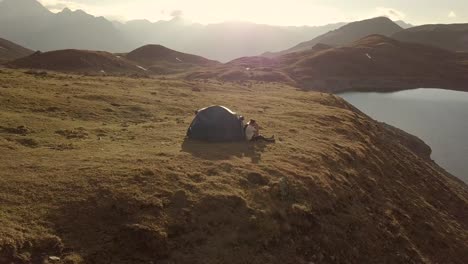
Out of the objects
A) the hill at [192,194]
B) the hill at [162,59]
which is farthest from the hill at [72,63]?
the hill at [192,194]

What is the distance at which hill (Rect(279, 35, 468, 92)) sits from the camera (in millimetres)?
135375

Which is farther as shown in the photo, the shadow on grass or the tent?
the tent

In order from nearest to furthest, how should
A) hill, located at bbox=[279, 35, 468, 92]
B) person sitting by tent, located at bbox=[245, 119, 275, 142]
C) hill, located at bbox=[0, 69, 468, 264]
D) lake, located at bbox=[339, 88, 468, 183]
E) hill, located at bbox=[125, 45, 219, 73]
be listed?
hill, located at bbox=[0, 69, 468, 264]
person sitting by tent, located at bbox=[245, 119, 275, 142]
lake, located at bbox=[339, 88, 468, 183]
hill, located at bbox=[125, 45, 219, 73]
hill, located at bbox=[279, 35, 468, 92]

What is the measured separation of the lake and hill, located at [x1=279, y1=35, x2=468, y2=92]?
11.2 meters

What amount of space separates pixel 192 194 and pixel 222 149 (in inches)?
283

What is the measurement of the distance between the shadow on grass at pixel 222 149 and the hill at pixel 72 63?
201 ft

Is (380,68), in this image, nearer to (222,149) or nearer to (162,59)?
(162,59)

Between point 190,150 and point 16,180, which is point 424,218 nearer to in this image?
point 190,150

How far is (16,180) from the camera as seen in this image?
18.2 meters

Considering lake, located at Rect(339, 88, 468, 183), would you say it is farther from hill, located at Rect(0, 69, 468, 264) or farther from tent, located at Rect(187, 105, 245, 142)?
tent, located at Rect(187, 105, 245, 142)

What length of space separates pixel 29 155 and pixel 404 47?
18378cm

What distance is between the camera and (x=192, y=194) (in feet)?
64.8

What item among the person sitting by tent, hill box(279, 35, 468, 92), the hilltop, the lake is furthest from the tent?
the hilltop

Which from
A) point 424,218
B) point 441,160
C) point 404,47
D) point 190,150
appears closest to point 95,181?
point 190,150
